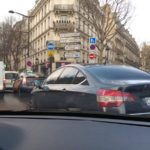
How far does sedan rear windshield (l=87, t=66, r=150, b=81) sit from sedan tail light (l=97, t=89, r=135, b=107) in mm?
439

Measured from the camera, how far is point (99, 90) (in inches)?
131

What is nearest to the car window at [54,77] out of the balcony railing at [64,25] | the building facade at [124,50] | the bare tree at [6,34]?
the bare tree at [6,34]

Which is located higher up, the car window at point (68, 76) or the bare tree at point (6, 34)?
the bare tree at point (6, 34)

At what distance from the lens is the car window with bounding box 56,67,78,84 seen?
4180 mm

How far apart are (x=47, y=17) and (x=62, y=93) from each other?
3994 cm

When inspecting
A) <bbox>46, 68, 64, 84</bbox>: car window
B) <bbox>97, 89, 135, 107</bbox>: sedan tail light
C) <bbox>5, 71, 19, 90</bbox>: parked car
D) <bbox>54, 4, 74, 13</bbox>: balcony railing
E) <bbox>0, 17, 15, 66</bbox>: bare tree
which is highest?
<bbox>54, 4, 74, 13</bbox>: balcony railing

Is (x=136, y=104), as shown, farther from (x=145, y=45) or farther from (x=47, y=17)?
(x=145, y=45)

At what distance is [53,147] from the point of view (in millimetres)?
1544

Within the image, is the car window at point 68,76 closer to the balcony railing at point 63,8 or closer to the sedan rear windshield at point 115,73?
the sedan rear windshield at point 115,73

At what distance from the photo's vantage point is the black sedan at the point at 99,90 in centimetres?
314

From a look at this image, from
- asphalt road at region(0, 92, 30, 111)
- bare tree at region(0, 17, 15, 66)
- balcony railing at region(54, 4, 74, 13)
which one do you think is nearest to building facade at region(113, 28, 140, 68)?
balcony railing at region(54, 4, 74, 13)

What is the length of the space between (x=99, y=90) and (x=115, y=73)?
675 mm

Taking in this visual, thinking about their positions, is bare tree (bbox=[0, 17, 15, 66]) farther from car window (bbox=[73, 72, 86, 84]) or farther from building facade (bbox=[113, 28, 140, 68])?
car window (bbox=[73, 72, 86, 84])

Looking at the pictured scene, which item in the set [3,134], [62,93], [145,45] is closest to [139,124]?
[3,134]
